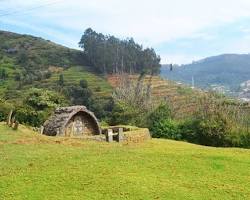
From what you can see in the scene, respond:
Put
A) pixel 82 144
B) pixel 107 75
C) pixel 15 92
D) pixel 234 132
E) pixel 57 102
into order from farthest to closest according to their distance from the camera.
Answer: pixel 107 75, pixel 15 92, pixel 57 102, pixel 234 132, pixel 82 144

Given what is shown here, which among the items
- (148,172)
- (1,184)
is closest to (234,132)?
(148,172)

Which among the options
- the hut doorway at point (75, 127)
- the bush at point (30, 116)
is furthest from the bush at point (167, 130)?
the hut doorway at point (75, 127)

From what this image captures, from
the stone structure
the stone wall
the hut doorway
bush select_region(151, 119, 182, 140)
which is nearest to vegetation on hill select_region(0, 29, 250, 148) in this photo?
bush select_region(151, 119, 182, 140)

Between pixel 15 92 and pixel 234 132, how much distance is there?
64.8 m

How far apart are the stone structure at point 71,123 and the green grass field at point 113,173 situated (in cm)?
1003

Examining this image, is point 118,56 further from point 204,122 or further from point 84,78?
point 204,122

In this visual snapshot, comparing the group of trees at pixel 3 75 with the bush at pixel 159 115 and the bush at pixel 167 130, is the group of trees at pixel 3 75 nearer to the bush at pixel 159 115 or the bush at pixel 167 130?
the bush at pixel 159 115

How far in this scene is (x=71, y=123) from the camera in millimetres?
41812

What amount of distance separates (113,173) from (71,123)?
19.5 metres

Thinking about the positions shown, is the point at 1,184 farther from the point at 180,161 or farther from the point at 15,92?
the point at 15,92

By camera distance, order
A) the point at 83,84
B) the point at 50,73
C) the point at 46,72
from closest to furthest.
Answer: the point at 83,84 < the point at 50,73 < the point at 46,72

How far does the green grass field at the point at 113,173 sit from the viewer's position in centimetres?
2022

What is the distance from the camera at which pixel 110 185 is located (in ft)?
68.8

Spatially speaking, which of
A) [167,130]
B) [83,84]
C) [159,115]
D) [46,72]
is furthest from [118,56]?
[167,130]
